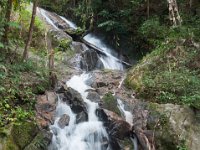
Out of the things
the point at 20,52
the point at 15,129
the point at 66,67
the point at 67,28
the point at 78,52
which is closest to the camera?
the point at 15,129

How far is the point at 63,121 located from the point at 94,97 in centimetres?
163

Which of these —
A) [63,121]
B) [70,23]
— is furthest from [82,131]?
[70,23]

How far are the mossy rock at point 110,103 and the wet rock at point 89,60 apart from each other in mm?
4083

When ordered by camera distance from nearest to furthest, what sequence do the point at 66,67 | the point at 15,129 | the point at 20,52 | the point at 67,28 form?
1. the point at 15,129
2. the point at 20,52
3. the point at 66,67
4. the point at 67,28

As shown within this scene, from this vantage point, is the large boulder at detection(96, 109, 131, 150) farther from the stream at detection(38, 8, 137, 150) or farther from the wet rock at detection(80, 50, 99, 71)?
the wet rock at detection(80, 50, 99, 71)

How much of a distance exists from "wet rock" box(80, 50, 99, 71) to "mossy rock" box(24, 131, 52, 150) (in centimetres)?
623

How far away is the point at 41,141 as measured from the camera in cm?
898

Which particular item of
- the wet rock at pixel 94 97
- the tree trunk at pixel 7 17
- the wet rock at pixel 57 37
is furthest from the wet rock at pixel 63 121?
the wet rock at pixel 57 37

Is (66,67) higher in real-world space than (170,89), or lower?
higher

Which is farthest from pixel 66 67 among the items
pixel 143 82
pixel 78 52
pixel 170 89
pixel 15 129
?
pixel 15 129

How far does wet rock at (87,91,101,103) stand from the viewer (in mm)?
11182

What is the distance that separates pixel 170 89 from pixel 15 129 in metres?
4.92

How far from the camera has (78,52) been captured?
16.0 m

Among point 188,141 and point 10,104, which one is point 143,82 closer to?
point 188,141
